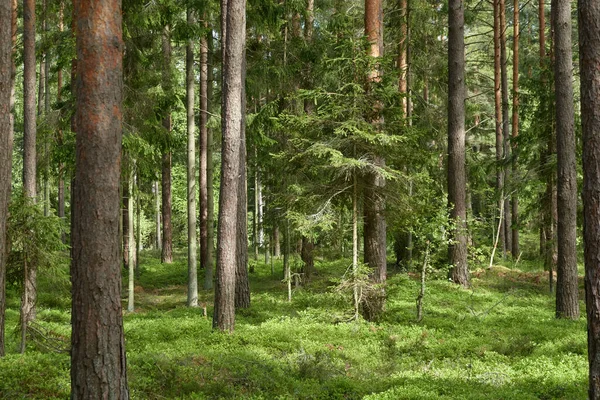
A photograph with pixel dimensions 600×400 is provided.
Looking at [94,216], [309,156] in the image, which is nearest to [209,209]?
[309,156]

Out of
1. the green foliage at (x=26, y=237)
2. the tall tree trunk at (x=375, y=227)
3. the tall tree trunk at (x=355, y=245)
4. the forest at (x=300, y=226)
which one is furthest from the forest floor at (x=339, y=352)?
the green foliage at (x=26, y=237)

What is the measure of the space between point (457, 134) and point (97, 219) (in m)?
13.5

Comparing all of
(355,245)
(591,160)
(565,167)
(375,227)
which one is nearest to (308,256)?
(375,227)

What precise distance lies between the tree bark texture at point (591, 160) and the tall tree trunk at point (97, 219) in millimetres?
5057

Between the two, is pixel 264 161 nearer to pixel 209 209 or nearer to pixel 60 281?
pixel 209 209

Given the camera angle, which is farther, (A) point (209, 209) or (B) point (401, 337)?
(A) point (209, 209)

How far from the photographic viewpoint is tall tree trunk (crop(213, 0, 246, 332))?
11.5 metres

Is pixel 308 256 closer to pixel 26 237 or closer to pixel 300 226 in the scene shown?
pixel 300 226

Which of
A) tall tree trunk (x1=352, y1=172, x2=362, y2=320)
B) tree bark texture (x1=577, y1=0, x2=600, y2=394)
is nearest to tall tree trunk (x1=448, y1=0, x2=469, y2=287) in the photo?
tall tree trunk (x1=352, y1=172, x2=362, y2=320)

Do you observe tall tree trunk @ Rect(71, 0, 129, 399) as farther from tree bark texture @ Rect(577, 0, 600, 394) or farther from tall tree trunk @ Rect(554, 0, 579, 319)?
tall tree trunk @ Rect(554, 0, 579, 319)

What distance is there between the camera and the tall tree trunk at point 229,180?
37.6 feet

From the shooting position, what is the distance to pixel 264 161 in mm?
20000

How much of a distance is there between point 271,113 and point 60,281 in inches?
313

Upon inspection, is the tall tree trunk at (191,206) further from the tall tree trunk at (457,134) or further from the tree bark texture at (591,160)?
the tree bark texture at (591,160)
